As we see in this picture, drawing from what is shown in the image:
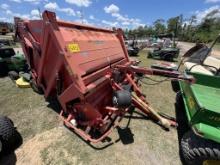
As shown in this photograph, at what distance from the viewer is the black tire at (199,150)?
227 centimetres

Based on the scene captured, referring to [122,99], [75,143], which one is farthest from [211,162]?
[75,143]

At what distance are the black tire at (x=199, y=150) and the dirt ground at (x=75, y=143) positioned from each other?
1.64 feet

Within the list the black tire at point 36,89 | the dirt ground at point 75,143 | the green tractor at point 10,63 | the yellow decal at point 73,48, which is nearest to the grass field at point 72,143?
the dirt ground at point 75,143

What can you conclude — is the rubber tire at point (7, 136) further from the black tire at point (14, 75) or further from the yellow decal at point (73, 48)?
the black tire at point (14, 75)

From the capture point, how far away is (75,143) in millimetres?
3102

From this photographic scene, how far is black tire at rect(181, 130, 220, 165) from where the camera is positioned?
2.27 m

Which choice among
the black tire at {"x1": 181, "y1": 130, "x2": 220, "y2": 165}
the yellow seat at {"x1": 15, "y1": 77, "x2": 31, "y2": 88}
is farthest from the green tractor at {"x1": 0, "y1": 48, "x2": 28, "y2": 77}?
the black tire at {"x1": 181, "y1": 130, "x2": 220, "y2": 165}

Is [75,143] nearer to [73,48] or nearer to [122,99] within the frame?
[122,99]

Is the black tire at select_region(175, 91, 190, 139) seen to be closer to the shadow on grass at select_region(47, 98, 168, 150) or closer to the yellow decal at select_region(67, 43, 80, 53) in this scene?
the shadow on grass at select_region(47, 98, 168, 150)

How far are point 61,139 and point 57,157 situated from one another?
1.43ft

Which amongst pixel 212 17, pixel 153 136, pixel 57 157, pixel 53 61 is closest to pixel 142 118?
pixel 153 136

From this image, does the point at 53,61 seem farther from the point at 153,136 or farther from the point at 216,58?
the point at 216,58

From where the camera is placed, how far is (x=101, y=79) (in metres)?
3.35

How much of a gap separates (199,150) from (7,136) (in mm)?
2906
